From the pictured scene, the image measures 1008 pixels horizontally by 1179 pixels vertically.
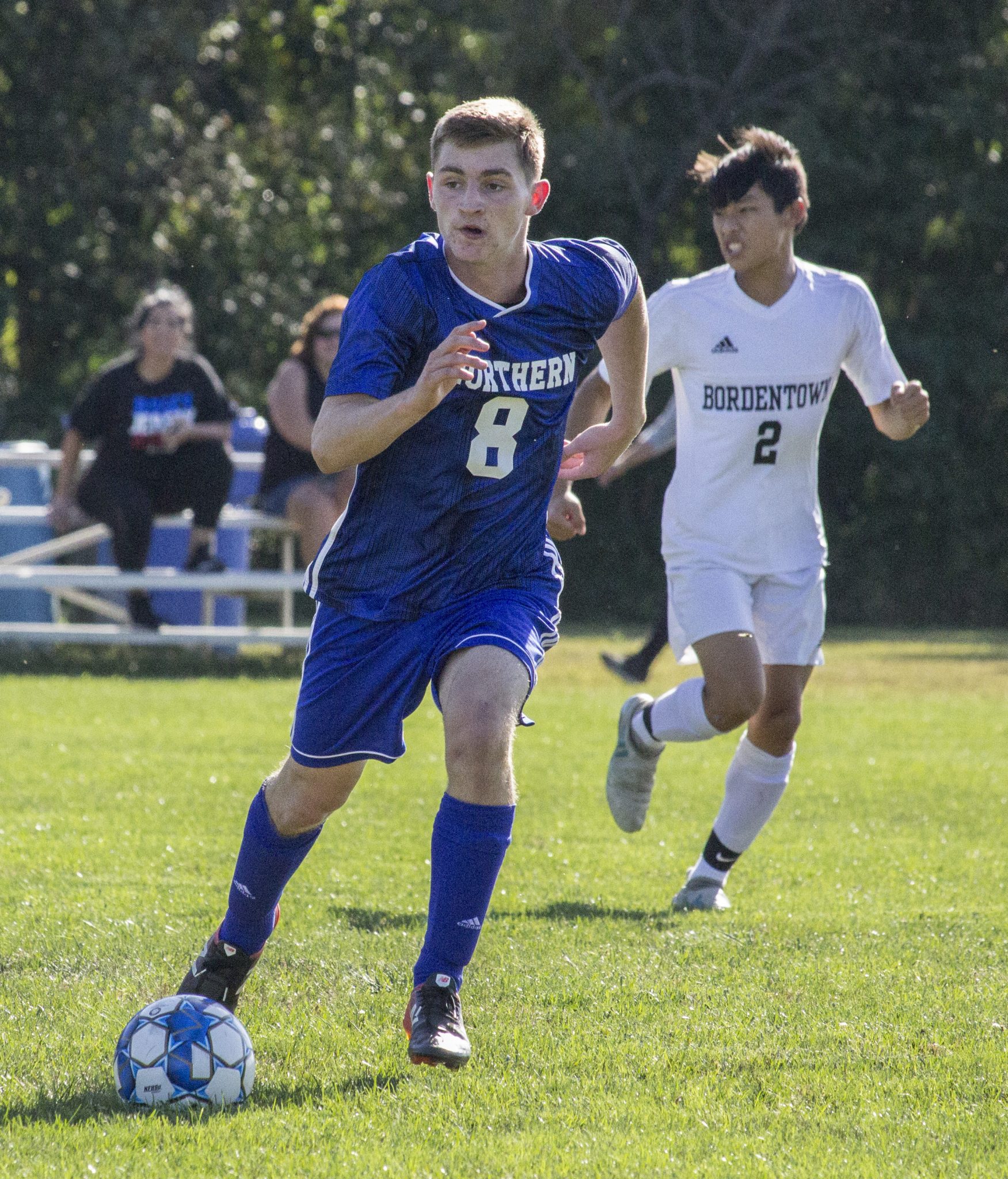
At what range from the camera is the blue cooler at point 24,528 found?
12695mm

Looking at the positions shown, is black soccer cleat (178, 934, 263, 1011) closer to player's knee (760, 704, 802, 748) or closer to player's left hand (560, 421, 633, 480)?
player's left hand (560, 421, 633, 480)

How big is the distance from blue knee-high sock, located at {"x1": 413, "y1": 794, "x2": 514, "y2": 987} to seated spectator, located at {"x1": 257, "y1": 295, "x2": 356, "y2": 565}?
711cm

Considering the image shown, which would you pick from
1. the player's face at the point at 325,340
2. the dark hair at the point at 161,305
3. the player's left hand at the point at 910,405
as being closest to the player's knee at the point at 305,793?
the player's left hand at the point at 910,405

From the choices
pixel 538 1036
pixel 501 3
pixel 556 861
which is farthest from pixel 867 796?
pixel 501 3

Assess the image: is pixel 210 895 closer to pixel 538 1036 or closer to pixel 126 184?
pixel 538 1036

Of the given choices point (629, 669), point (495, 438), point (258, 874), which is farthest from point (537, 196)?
point (629, 669)

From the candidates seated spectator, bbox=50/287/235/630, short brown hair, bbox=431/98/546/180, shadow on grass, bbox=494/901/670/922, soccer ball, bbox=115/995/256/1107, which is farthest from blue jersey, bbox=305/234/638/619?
seated spectator, bbox=50/287/235/630

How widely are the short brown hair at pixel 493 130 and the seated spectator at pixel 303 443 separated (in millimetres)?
6764

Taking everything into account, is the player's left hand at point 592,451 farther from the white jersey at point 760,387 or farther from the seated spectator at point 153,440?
the seated spectator at point 153,440

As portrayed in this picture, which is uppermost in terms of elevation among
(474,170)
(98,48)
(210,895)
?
(98,48)

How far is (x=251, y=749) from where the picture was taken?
819 cm

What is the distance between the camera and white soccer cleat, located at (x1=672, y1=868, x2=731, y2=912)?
5152 millimetres

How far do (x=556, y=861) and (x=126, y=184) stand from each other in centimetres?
1568

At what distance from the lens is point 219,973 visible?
3.78 m
